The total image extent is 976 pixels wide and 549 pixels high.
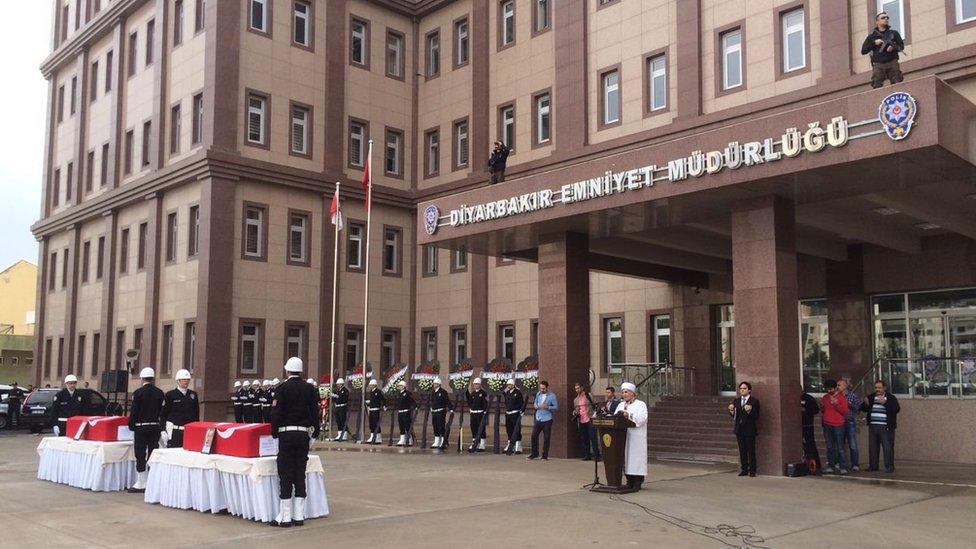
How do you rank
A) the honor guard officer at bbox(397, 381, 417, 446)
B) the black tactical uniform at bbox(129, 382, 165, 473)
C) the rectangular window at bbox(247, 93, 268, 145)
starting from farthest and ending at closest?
1. the rectangular window at bbox(247, 93, 268, 145)
2. the honor guard officer at bbox(397, 381, 417, 446)
3. the black tactical uniform at bbox(129, 382, 165, 473)

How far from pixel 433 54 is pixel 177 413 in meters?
27.5

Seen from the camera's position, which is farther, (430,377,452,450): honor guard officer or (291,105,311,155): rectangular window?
(291,105,311,155): rectangular window

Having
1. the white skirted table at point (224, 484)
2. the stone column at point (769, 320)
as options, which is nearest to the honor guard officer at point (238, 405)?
the white skirted table at point (224, 484)

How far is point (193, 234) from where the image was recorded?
34062mm

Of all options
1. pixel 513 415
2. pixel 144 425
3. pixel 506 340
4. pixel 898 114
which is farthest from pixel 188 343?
pixel 898 114

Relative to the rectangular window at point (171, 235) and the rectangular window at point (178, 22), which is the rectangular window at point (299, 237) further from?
the rectangular window at point (178, 22)

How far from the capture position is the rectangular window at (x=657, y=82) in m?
29.3

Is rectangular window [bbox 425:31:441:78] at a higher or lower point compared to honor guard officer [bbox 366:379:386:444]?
higher

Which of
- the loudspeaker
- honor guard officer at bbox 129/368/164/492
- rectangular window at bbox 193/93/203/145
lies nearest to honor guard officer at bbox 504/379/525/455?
honor guard officer at bbox 129/368/164/492

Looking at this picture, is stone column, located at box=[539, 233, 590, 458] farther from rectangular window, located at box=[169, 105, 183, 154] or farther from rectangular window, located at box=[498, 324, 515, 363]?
rectangular window, located at box=[169, 105, 183, 154]

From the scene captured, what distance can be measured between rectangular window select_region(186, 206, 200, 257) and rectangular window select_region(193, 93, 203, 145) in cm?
266

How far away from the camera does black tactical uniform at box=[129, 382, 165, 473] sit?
1465 cm

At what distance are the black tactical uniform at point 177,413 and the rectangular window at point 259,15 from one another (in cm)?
2299

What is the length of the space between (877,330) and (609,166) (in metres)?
10.3
